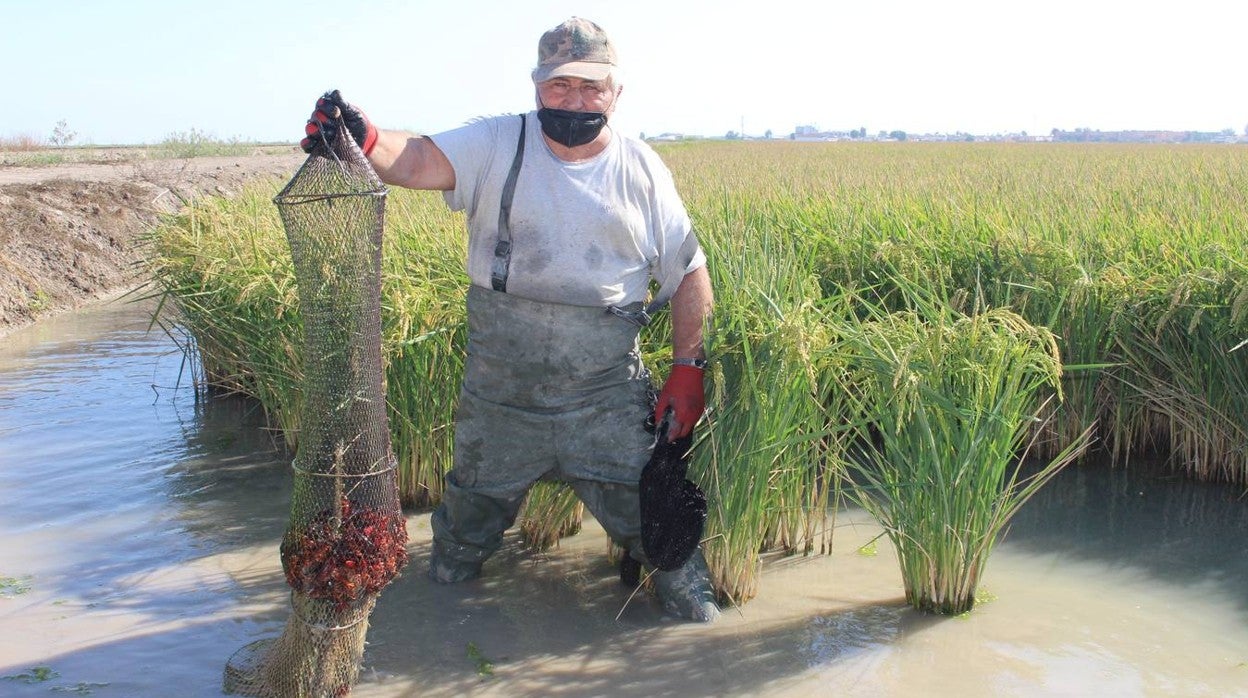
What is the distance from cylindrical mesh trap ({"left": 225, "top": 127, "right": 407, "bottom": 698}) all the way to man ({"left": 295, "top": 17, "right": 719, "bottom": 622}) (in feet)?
0.80

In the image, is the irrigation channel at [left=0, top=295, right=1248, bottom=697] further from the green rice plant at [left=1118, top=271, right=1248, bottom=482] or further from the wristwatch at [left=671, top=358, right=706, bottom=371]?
the wristwatch at [left=671, top=358, right=706, bottom=371]

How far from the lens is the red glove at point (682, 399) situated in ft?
12.3

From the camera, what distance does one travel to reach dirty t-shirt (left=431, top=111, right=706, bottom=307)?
360cm

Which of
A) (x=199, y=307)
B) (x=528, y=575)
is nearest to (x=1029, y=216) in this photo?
(x=528, y=575)

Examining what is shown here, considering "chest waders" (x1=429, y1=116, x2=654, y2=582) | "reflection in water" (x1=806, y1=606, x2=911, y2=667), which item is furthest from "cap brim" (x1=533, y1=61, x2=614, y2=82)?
"reflection in water" (x1=806, y1=606, x2=911, y2=667)

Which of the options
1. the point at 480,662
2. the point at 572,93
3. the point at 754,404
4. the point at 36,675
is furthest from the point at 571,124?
the point at 36,675

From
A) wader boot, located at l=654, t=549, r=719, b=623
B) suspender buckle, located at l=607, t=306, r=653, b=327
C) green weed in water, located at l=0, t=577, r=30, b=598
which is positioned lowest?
green weed in water, located at l=0, t=577, r=30, b=598

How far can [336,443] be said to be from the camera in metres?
3.27

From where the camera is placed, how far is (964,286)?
5.98 meters

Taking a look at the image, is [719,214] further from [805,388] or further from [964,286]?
[805,388]

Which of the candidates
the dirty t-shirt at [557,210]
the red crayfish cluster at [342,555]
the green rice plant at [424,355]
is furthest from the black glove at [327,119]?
the green rice plant at [424,355]

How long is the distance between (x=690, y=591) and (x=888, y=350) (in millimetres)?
1009

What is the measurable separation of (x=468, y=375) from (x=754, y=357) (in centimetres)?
93

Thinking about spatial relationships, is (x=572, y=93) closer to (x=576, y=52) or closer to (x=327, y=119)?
(x=576, y=52)
